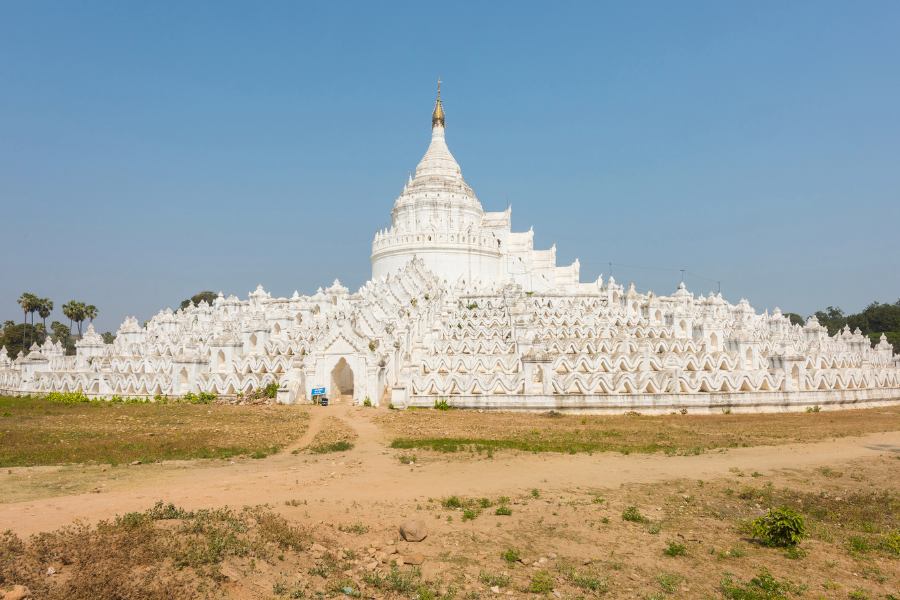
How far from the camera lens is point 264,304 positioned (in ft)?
180

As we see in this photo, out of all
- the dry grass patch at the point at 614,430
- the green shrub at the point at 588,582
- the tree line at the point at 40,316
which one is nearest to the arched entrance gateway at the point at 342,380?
the dry grass patch at the point at 614,430

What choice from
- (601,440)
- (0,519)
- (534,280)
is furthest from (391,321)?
(0,519)

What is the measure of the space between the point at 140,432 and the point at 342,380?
47.1 feet

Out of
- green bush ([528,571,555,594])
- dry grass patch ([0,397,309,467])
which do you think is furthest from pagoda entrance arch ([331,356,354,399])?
green bush ([528,571,555,594])

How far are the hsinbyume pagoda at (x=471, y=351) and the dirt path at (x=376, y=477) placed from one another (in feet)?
34.9

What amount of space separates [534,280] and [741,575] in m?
51.3

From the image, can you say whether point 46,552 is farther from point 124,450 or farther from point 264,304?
point 264,304

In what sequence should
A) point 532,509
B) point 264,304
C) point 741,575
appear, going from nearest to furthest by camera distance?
point 741,575
point 532,509
point 264,304

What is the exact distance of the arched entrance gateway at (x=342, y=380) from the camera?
3347 cm

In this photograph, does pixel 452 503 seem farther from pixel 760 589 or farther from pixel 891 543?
pixel 891 543

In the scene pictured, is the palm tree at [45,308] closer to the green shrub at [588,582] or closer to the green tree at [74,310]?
the green tree at [74,310]

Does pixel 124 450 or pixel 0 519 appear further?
pixel 124 450

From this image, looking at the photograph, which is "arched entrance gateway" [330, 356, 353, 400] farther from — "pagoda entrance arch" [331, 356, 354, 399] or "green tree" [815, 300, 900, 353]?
"green tree" [815, 300, 900, 353]

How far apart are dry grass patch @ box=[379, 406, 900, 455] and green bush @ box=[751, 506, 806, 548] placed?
8.24 meters
